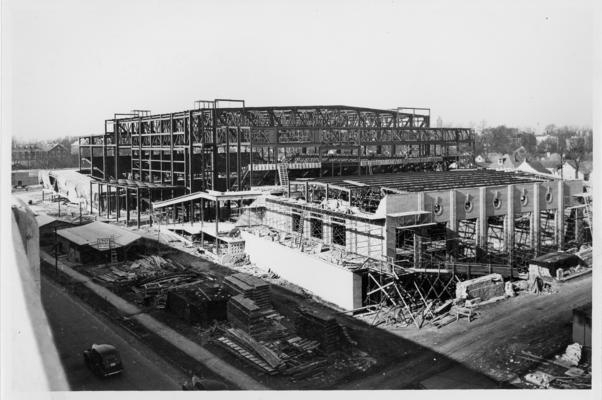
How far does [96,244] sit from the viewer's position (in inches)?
1283

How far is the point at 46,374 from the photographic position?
1750cm

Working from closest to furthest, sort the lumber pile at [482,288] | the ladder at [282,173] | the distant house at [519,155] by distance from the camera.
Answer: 1. the lumber pile at [482,288]
2. the ladder at [282,173]
3. the distant house at [519,155]

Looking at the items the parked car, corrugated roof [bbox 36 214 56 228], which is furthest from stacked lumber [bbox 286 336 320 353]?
corrugated roof [bbox 36 214 56 228]

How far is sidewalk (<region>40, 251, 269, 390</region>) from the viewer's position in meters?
17.3

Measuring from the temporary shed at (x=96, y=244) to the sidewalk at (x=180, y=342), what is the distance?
3.49 m

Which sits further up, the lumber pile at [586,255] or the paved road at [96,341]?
the lumber pile at [586,255]

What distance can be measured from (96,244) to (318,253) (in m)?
14.3

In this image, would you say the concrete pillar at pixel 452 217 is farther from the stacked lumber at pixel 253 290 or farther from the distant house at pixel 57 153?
the distant house at pixel 57 153

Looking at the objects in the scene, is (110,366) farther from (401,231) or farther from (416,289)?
(401,231)

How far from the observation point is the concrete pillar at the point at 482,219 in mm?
A: 29500

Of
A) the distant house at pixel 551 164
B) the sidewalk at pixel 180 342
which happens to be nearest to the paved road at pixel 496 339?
the sidewalk at pixel 180 342

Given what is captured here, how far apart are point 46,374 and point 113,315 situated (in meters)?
5.79

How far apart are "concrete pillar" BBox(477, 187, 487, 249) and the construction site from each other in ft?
0.29

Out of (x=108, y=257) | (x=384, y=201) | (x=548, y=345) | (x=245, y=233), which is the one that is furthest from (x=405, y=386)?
(x=108, y=257)
